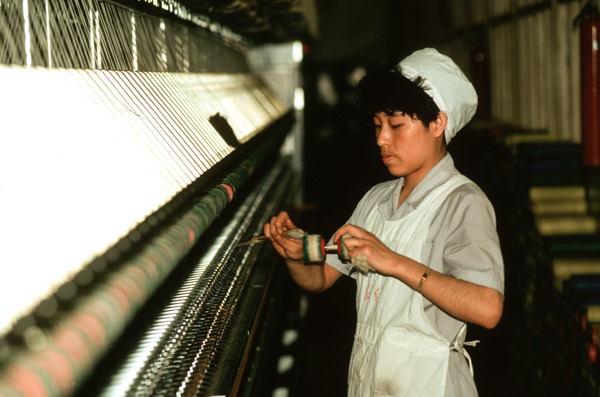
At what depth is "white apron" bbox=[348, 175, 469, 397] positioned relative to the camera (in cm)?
→ 174

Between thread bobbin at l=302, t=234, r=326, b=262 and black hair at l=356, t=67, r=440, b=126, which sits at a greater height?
black hair at l=356, t=67, r=440, b=126

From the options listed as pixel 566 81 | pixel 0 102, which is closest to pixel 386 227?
pixel 0 102

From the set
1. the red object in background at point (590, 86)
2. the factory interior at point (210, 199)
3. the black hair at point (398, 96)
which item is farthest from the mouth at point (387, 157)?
the red object in background at point (590, 86)

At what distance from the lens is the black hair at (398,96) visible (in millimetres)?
1763

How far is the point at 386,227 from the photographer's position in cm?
191

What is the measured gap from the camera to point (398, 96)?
1.76m

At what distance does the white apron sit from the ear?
134 millimetres

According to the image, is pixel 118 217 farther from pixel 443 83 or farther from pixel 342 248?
pixel 443 83

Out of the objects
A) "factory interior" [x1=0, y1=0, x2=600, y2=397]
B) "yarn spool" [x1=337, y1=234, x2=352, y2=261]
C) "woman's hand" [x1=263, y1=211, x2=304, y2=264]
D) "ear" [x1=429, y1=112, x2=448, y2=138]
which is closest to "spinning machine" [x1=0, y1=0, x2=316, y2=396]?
"factory interior" [x1=0, y1=0, x2=600, y2=397]

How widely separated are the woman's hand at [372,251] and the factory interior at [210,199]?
39cm

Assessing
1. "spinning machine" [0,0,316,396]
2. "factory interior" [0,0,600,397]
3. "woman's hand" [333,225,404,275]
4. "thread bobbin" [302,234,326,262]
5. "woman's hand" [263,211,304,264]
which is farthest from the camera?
"woman's hand" [263,211,304,264]

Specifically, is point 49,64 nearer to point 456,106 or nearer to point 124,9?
point 124,9

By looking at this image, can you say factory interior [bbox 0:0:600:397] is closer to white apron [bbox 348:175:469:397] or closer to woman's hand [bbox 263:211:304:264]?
woman's hand [bbox 263:211:304:264]

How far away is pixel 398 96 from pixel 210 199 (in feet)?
2.04
